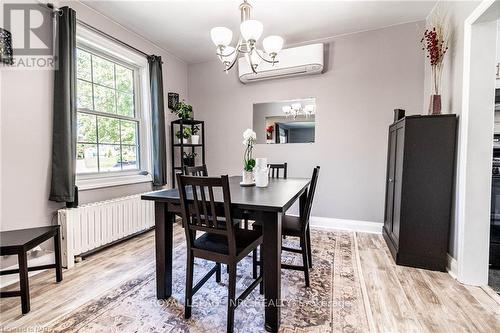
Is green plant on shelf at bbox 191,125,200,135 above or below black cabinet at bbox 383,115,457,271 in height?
above

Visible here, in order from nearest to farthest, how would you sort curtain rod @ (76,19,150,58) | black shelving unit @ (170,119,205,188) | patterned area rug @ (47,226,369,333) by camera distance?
patterned area rug @ (47,226,369,333)
curtain rod @ (76,19,150,58)
black shelving unit @ (170,119,205,188)

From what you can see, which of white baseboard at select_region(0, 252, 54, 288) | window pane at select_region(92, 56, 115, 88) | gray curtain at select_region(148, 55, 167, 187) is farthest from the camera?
gray curtain at select_region(148, 55, 167, 187)

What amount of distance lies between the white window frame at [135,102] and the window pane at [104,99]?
1.27 feet

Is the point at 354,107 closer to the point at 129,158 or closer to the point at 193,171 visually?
the point at 193,171

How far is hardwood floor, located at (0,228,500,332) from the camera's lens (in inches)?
60.9

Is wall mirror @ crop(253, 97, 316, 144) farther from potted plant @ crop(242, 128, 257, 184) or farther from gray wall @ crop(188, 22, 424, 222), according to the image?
potted plant @ crop(242, 128, 257, 184)

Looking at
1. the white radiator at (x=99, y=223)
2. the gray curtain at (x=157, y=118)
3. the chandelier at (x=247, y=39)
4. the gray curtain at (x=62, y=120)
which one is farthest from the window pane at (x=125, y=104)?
the chandelier at (x=247, y=39)

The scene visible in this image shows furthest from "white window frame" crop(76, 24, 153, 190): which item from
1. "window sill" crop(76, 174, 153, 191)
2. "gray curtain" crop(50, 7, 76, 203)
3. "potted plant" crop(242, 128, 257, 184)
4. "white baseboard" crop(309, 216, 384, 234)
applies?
"white baseboard" crop(309, 216, 384, 234)

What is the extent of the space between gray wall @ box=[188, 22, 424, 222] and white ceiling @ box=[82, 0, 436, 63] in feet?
0.85

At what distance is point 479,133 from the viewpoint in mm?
1948

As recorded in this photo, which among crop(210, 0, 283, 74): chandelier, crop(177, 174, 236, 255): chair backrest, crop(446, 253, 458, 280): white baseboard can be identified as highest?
crop(210, 0, 283, 74): chandelier

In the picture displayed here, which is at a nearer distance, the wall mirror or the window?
the window

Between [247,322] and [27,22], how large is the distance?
3.08m

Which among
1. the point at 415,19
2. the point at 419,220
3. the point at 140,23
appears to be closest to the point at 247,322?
the point at 419,220
